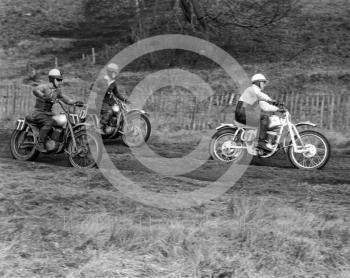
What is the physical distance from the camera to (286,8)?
2548 cm

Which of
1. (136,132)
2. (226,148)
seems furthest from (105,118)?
(226,148)

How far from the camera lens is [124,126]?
13625 mm

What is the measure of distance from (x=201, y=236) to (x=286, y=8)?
65.8 ft

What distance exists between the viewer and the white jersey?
1146 cm

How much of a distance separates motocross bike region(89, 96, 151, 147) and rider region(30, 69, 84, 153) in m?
2.27

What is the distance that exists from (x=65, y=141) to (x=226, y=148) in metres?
3.15

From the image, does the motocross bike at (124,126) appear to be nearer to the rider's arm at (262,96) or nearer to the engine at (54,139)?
the engine at (54,139)

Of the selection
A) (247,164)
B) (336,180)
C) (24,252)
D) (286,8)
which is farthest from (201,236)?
(286,8)

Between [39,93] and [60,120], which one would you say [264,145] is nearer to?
[60,120]

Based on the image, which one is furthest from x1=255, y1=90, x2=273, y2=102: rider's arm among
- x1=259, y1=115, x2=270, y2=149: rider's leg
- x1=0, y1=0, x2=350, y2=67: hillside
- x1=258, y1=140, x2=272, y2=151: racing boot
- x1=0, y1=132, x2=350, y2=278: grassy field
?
x1=0, y1=0, x2=350, y2=67: hillside

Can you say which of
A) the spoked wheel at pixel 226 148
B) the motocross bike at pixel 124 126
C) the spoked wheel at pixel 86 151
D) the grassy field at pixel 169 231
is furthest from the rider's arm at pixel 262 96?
the motocross bike at pixel 124 126

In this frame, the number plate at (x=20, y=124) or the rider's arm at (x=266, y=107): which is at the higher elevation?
the rider's arm at (x=266, y=107)

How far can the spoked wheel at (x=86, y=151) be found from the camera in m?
10.8

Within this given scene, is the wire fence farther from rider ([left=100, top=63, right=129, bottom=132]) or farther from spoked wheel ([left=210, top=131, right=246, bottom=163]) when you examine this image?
spoked wheel ([left=210, top=131, right=246, bottom=163])
